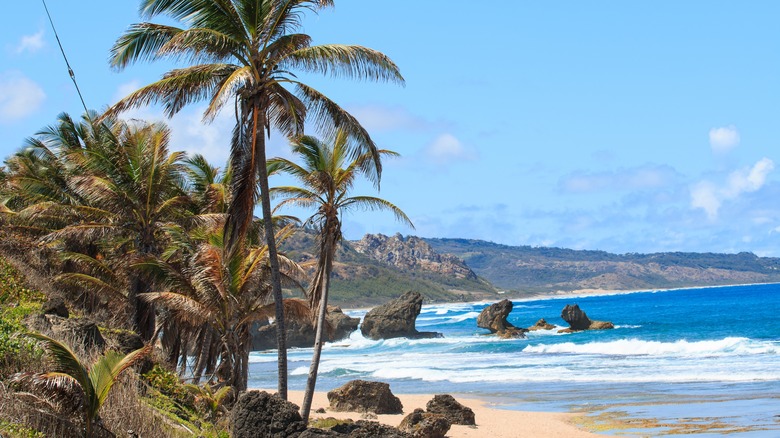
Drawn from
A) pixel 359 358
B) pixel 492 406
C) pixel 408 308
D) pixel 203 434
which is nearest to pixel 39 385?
pixel 203 434

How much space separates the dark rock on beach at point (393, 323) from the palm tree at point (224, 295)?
50.2 m

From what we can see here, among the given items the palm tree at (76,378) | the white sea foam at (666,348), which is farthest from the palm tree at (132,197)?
the white sea foam at (666,348)

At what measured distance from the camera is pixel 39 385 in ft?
29.7

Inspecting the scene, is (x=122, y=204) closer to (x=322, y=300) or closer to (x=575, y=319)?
(x=322, y=300)

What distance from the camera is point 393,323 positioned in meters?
68.8

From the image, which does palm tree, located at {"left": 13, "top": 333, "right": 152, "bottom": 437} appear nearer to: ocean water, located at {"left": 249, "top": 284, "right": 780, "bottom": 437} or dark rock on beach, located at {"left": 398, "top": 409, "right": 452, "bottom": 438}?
dark rock on beach, located at {"left": 398, "top": 409, "right": 452, "bottom": 438}

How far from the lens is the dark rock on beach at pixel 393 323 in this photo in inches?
2702

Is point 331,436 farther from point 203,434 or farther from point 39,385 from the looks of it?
point 39,385

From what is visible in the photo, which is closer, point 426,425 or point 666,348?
point 426,425

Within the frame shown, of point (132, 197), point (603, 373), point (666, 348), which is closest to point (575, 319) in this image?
point (666, 348)

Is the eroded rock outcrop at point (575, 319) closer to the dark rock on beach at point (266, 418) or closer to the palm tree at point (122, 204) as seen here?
the palm tree at point (122, 204)

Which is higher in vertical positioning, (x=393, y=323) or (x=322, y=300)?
(x=393, y=323)

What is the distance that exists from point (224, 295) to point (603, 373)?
21882 mm

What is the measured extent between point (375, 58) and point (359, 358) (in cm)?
3809
